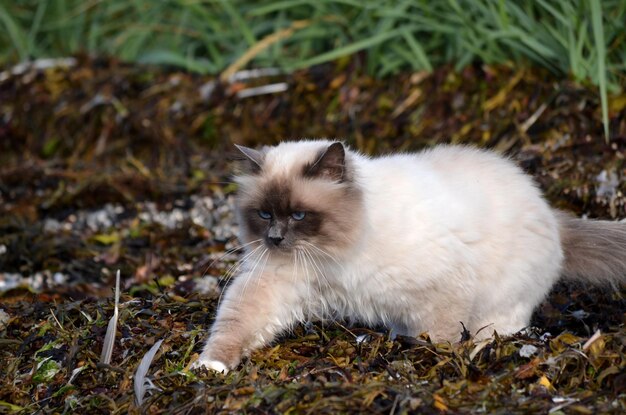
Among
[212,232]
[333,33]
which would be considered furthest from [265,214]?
[333,33]

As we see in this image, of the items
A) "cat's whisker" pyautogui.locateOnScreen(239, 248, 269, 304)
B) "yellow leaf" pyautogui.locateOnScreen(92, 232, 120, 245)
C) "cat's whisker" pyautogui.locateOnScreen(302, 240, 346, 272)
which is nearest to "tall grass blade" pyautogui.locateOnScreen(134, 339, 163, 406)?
"cat's whisker" pyautogui.locateOnScreen(239, 248, 269, 304)

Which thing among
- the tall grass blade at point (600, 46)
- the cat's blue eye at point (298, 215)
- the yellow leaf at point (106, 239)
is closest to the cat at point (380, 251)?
the cat's blue eye at point (298, 215)

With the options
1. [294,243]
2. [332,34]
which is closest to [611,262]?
[294,243]

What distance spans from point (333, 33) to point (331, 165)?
10.6 ft

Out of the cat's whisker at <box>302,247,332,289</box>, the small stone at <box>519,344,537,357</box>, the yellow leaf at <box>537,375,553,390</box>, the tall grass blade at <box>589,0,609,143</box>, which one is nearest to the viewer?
the yellow leaf at <box>537,375,553,390</box>

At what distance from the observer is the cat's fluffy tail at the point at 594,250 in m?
3.47

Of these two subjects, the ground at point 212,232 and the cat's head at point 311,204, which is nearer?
the ground at point 212,232

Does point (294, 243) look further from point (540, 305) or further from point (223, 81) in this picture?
point (223, 81)

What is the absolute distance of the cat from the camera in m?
3.18

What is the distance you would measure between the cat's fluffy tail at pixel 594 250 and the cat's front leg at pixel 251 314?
116cm

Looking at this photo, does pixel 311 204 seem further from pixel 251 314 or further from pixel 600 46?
pixel 600 46

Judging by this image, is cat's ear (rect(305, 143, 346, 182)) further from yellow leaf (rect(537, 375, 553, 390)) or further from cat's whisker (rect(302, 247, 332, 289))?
yellow leaf (rect(537, 375, 553, 390))

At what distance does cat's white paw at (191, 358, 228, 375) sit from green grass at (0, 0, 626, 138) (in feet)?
8.76

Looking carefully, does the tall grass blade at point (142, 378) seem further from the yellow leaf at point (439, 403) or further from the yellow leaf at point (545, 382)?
the yellow leaf at point (545, 382)
